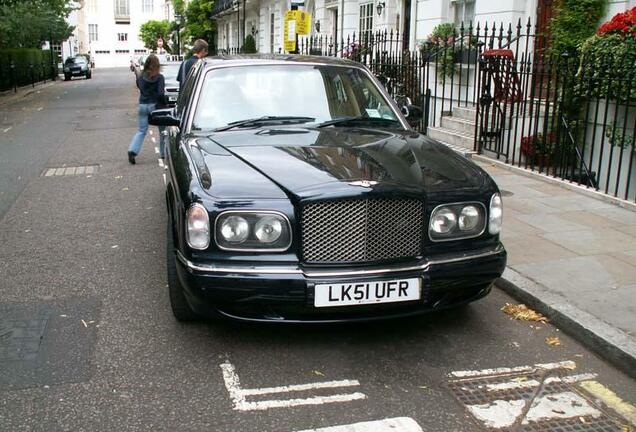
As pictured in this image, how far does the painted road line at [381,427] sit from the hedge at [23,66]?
30050 mm

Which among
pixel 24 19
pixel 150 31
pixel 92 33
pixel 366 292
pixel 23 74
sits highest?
pixel 150 31

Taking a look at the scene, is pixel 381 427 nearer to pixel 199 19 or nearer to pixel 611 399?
pixel 611 399

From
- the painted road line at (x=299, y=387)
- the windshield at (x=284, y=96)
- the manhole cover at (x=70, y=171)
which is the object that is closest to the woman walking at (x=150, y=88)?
the manhole cover at (x=70, y=171)

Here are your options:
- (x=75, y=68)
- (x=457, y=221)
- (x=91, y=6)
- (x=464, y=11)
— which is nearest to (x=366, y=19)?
(x=464, y=11)

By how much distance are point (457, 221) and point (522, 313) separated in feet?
→ 3.91

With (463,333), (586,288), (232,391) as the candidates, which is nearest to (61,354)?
(232,391)

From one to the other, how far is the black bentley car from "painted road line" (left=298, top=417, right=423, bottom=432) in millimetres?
718

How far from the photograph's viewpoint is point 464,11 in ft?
46.5

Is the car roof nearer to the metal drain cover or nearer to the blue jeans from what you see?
the metal drain cover

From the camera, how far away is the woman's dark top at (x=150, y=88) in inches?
428

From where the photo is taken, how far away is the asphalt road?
3.31 m

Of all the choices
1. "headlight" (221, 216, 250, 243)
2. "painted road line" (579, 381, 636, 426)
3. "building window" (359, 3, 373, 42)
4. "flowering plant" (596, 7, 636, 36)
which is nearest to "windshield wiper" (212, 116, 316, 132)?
"headlight" (221, 216, 250, 243)

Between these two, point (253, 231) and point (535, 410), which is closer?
point (535, 410)

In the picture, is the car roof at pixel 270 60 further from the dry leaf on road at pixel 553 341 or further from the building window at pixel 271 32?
the building window at pixel 271 32
